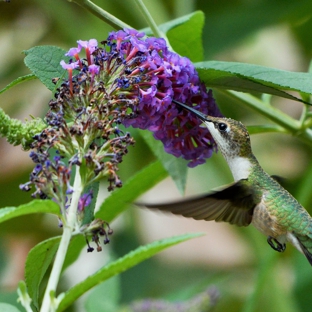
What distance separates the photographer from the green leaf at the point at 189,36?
1531 mm

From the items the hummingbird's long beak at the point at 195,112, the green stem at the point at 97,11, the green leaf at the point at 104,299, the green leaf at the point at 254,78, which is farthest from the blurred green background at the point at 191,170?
the green stem at the point at 97,11

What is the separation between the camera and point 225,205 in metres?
1.43

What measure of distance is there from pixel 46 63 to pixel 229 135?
1.70 feet

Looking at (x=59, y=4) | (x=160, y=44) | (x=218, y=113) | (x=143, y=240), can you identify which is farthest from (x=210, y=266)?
(x=160, y=44)

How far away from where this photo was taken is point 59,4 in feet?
8.83

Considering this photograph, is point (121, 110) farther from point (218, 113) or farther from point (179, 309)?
point (179, 309)

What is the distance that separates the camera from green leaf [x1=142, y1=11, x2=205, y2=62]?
1.53 meters

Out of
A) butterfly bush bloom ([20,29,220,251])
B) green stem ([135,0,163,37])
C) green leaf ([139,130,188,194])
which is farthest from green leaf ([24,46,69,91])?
green leaf ([139,130,188,194])

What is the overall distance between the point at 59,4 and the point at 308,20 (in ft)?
3.89

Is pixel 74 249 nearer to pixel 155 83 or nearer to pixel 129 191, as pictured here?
pixel 129 191

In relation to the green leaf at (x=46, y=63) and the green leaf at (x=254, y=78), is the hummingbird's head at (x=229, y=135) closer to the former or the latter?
the green leaf at (x=254, y=78)

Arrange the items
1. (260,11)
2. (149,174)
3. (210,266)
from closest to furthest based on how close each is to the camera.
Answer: (149,174) → (260,11) → (210,266)

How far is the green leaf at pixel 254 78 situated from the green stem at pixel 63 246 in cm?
46

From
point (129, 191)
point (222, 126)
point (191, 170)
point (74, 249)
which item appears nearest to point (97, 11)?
point (222, 126)
